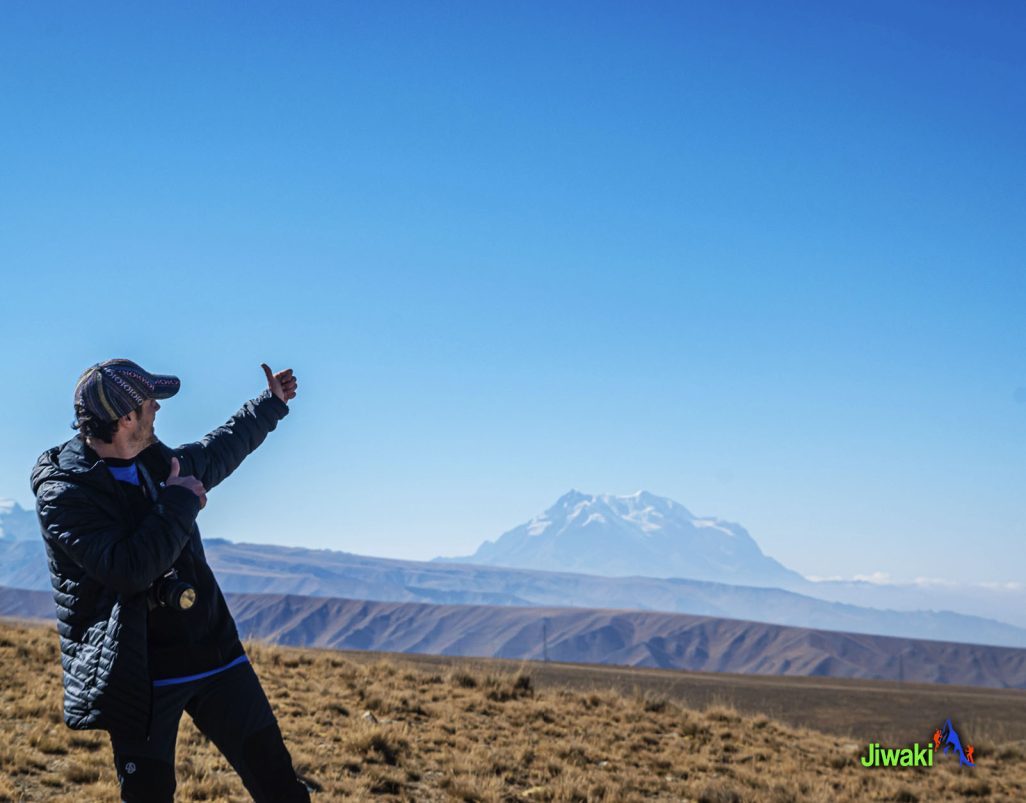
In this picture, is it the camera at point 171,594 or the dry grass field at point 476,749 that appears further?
the dry grass field at point 476,749

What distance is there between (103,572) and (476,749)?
7.09m

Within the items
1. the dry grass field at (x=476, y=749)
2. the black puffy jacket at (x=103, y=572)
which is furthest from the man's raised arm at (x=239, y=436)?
the dry grass field at (x=476, y=749)

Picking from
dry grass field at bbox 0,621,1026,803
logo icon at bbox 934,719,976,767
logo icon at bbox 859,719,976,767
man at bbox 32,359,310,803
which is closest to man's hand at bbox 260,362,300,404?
man at bbox 32,359,310,803

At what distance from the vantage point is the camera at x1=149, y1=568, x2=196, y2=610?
10.1ft

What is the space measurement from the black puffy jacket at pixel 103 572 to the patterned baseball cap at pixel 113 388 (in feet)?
0.56

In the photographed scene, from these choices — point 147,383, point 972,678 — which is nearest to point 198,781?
point 147,383

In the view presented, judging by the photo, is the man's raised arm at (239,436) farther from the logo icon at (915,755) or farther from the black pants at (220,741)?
the logo icon at (915,755)

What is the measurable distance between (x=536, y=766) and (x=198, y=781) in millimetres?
3609

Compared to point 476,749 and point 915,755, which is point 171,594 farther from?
point 915,755

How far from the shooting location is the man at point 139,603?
9.87ft

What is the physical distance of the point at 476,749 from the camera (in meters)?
9.28

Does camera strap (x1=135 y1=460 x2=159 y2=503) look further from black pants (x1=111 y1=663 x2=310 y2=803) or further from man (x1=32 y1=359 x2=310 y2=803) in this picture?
black pants (x1=111 y1=663 x2=310 y2=803)

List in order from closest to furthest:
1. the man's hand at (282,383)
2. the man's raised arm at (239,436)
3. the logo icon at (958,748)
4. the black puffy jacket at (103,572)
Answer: the black puffy jacket at (103,572) < the man's raised arm at (239,436) < the man's hand at (282,383) < the logo icon at (958,748)

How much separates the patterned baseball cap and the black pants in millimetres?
985
